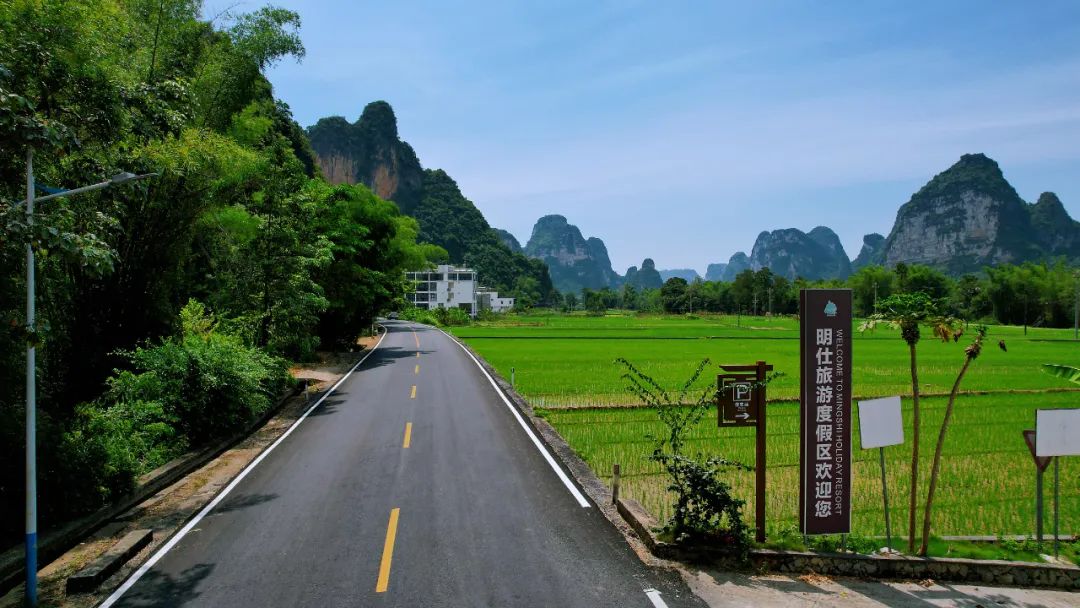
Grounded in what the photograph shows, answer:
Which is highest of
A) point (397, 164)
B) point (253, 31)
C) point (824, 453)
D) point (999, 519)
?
point (397, 164)

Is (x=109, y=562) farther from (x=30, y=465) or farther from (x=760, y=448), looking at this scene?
(x=760, y=448)

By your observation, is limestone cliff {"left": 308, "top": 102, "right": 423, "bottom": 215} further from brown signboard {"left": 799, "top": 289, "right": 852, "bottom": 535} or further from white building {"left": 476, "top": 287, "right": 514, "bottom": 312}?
brown signboard {"left": 799, "top": 289, "right": 852, "bottom": 535}

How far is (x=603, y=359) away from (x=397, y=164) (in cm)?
15911

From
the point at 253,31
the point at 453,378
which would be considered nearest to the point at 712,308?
the point at 453,378

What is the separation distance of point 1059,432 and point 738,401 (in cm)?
425

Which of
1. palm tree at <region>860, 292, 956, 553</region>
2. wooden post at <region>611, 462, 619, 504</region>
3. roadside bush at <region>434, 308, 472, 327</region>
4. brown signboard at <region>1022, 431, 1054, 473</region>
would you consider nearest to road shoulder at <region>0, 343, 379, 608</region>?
wooden post at <region>611, 462, 619, 504</region>

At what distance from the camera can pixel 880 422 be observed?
7414mm

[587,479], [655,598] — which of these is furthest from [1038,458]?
[587,479]

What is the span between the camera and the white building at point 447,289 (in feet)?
356

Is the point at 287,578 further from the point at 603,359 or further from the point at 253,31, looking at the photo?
the point at 603,359

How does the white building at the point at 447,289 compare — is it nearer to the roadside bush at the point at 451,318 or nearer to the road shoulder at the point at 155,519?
the roadside bush at the point at 451,318

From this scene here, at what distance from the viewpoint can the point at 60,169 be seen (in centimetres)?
930

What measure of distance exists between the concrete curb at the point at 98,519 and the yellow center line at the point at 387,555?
4.23m

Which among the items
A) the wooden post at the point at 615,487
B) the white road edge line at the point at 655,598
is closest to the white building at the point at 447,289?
the wooden post at the point at 615,487
